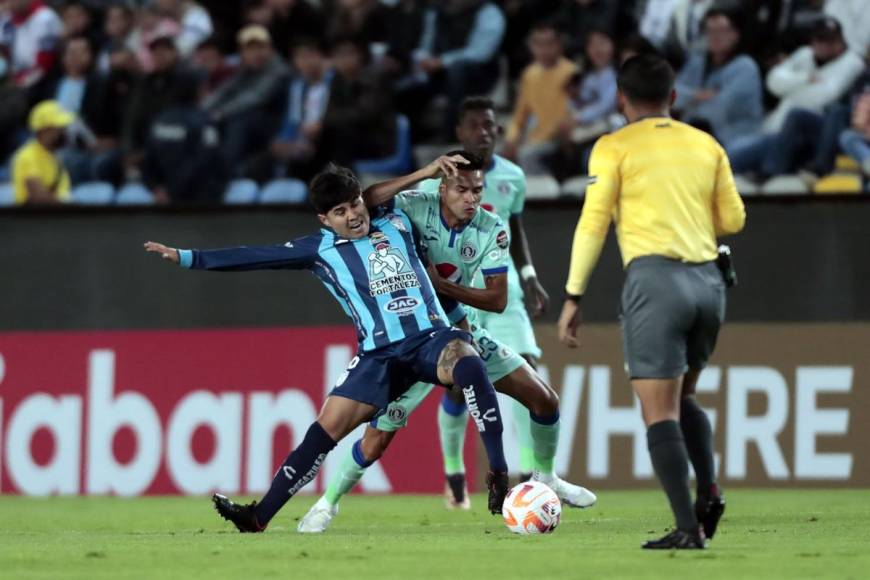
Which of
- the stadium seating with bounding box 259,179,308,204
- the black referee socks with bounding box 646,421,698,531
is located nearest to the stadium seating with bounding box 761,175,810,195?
the stadium seating with bounding box 259,179,308,204

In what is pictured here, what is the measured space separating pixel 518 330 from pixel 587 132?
383cm

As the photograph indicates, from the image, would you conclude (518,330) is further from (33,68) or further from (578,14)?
(33,68)

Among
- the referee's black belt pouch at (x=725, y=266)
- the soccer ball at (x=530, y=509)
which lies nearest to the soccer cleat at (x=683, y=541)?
the referee's black belt pouch at (x=725, y=266)

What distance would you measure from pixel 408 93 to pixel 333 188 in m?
6.75

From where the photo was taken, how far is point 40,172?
1500 centimetres

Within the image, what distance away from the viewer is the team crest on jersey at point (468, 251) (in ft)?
30.2

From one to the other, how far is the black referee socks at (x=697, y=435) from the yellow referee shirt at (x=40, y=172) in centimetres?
856

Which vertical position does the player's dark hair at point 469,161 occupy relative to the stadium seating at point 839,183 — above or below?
above

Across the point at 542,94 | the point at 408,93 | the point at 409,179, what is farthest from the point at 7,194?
the point at 409,179

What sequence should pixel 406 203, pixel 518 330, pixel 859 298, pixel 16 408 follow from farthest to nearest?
pixel 16 408 → pixel 859 298 → pixel 518 330 → pixel 406 203

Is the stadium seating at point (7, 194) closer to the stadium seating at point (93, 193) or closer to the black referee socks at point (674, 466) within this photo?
the stadium seating at point (93, 193)

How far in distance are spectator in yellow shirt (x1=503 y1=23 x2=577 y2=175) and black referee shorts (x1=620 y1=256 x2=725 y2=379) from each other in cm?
738

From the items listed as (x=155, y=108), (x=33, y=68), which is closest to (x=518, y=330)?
(x=155, y=108)

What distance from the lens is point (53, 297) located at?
46.7 ft
